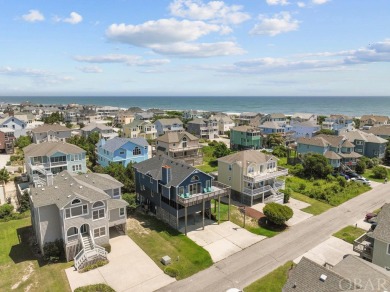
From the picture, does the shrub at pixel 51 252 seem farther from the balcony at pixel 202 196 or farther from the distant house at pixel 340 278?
the distant house at pixel 340 278

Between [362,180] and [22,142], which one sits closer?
[362,180]

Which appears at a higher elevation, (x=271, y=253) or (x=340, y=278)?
(x=340, y=278)

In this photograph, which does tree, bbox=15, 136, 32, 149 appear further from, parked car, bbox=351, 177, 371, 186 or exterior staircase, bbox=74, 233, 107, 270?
parked car, bbox=351, 177, 371, 186

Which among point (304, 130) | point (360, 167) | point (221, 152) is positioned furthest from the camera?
point (304, 130)

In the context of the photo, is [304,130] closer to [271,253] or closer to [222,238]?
[222,238]

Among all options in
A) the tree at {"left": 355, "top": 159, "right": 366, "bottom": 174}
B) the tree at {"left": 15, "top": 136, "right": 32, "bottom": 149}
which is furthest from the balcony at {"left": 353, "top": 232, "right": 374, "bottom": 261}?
the tree at {"left": 15, "top": 136, "right": 32, "bottom": 149}

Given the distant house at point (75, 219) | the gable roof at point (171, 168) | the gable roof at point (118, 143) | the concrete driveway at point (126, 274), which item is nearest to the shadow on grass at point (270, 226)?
the gable roof at point (171, 168)

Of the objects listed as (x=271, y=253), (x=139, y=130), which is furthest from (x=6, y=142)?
(x=271, y=253)
